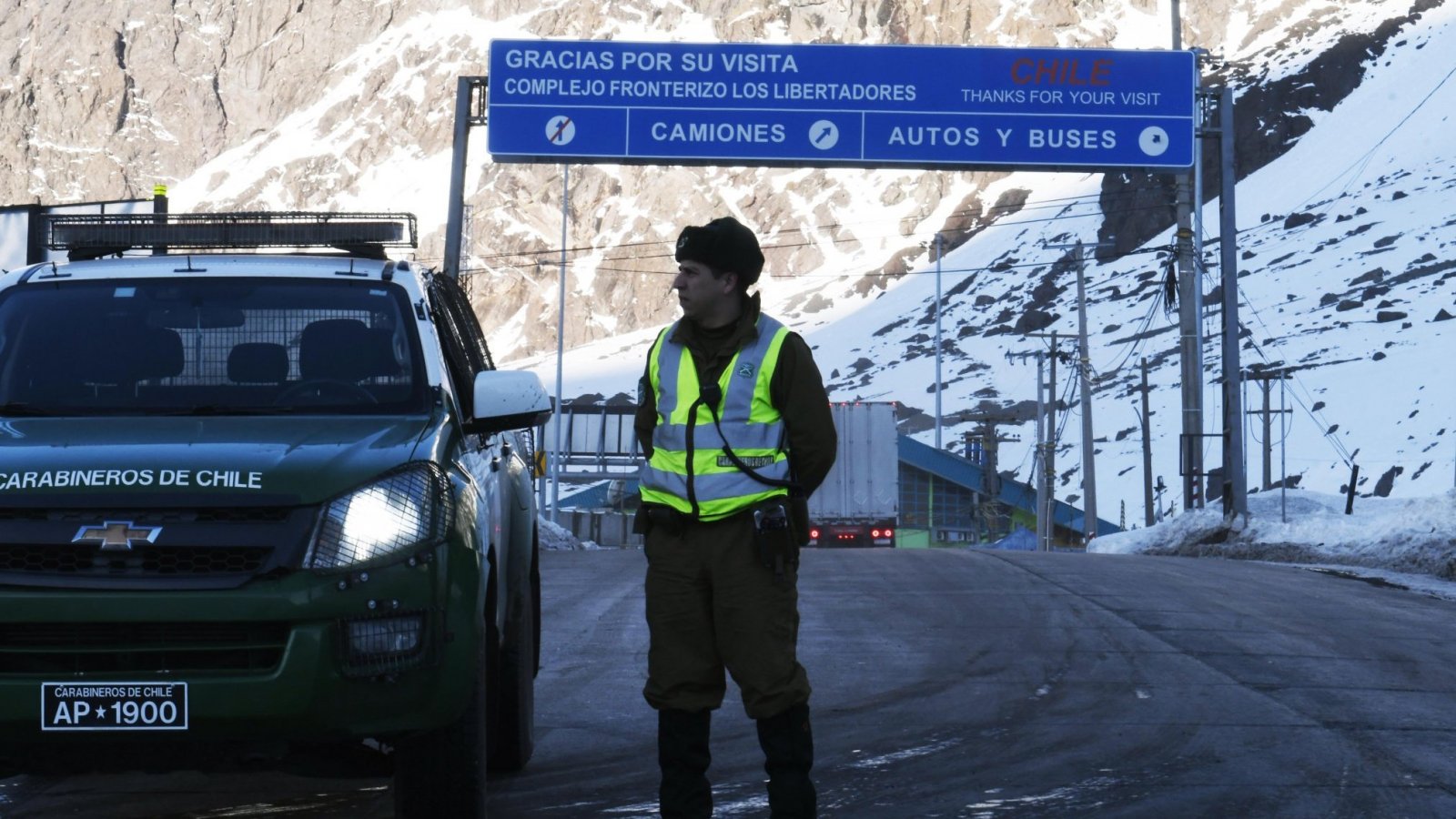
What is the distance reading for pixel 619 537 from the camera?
6406 centimetres

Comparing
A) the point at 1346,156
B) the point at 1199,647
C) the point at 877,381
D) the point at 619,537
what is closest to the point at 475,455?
the point at 1199,647

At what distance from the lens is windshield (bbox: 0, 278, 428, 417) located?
619cm

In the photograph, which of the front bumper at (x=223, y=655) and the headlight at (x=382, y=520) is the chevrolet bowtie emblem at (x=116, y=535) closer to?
the front bumper at (x=223, y=655)

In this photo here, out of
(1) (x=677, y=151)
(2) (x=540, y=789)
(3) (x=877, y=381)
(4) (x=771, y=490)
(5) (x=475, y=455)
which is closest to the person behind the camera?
(4) (x=771, y=490)

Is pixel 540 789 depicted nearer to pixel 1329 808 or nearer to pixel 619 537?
pixel 1329 808

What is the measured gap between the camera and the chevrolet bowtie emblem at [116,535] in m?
5.03

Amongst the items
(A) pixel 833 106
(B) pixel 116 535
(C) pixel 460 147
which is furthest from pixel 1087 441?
(B) pixel 116 535

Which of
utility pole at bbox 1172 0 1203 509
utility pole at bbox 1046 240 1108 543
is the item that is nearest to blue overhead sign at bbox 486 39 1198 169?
utility pole at bbox 1172 0 1203 509

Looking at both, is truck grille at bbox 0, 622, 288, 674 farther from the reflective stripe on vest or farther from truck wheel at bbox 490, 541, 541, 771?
truck wheel at bbox 490, 541, 541, 771

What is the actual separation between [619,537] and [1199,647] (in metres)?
53.0

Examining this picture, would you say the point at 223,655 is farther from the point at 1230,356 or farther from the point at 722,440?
the point at 1230,356

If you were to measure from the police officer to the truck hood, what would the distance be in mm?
758

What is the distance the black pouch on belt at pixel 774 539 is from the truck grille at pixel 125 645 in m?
1.27

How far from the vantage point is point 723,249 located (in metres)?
5.50
